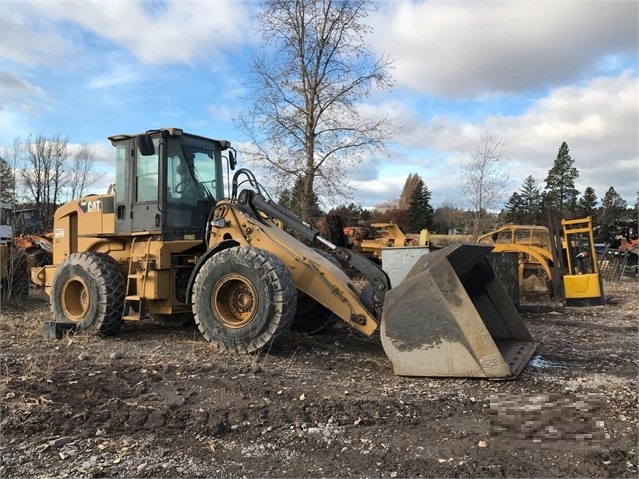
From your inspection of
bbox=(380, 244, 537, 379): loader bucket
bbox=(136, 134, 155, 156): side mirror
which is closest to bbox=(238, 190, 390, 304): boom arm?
bbox=(380, 244, 537, 379): loader bucket

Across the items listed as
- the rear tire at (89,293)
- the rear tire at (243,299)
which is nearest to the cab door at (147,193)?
the rear tire at (89,293)

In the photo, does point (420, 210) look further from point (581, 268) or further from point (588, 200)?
point (581, 268)

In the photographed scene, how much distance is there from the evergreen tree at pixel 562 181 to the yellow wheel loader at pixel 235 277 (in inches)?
2361

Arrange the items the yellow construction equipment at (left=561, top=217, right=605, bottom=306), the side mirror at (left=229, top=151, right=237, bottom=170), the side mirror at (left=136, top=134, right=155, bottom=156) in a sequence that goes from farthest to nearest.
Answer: the yellow construction equipment at (left=561, top=217, right=605, bottom=306), the side mirror at (left=229, top=151, right=237, bottom=170), the side mirror at (left=136, top=134, right=155, bottom=156)

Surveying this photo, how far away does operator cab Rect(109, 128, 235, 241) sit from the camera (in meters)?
7.93

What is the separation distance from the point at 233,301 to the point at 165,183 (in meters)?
2.27

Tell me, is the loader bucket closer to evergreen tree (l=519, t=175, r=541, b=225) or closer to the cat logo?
the cat logo

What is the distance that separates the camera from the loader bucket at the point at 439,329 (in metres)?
5.07

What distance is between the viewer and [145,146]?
7.70 meters

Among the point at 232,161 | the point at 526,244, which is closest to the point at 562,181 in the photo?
the point at 526,244

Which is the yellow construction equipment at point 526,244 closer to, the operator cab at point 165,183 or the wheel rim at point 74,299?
the operator cab at point 165,183

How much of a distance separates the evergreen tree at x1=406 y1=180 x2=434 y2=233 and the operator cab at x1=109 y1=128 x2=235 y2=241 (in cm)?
5577

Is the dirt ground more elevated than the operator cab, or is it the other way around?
the operator cab

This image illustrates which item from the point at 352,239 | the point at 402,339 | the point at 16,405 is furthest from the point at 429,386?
the point at 352,239
